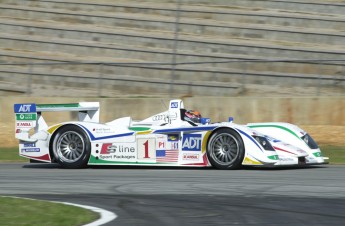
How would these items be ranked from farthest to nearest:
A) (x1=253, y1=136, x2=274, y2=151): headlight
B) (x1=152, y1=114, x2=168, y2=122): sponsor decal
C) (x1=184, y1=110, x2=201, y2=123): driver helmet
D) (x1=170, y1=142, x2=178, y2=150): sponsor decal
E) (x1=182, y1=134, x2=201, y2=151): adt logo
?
1. (x1=184, y1=110, x2=201, y2=123): driver helmet
2. (x1=152, y1=114, x2=168, y2=122): sponsor decal
3. (x1=170, y1=142, x2=178, y2=150): sponsor decal
4. (x1=182, y1=134, x2=201, y2=151): adt logo
5. (x1=253, y1=136, x2=274, y2=151): headlight

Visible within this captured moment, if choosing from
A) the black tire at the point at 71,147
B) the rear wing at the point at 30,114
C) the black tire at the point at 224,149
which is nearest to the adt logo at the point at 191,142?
the black tire at the point at 224,149

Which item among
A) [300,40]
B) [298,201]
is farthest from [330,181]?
[300,40]

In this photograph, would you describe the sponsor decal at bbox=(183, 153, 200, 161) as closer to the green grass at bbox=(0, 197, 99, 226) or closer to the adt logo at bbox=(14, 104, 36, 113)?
the adt logo at bbox=(14, 104, 36, 113)

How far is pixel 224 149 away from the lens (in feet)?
44.3

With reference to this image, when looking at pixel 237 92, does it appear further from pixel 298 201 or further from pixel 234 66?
pixel 298 201

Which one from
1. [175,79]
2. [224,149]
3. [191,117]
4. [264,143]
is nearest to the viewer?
[264,143]

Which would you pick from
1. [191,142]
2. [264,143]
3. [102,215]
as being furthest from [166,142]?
[102,215]

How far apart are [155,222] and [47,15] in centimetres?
2351

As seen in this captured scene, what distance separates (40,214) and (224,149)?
19.1ft

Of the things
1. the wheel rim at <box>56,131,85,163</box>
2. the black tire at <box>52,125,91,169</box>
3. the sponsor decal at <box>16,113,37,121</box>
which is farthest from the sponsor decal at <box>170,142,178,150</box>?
the sponsor decal at <box>16,113,37,121</box>

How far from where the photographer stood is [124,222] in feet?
25.1

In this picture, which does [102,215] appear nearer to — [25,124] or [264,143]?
[264,143]

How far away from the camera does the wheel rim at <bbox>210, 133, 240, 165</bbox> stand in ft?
44.0

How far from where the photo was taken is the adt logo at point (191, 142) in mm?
13678
